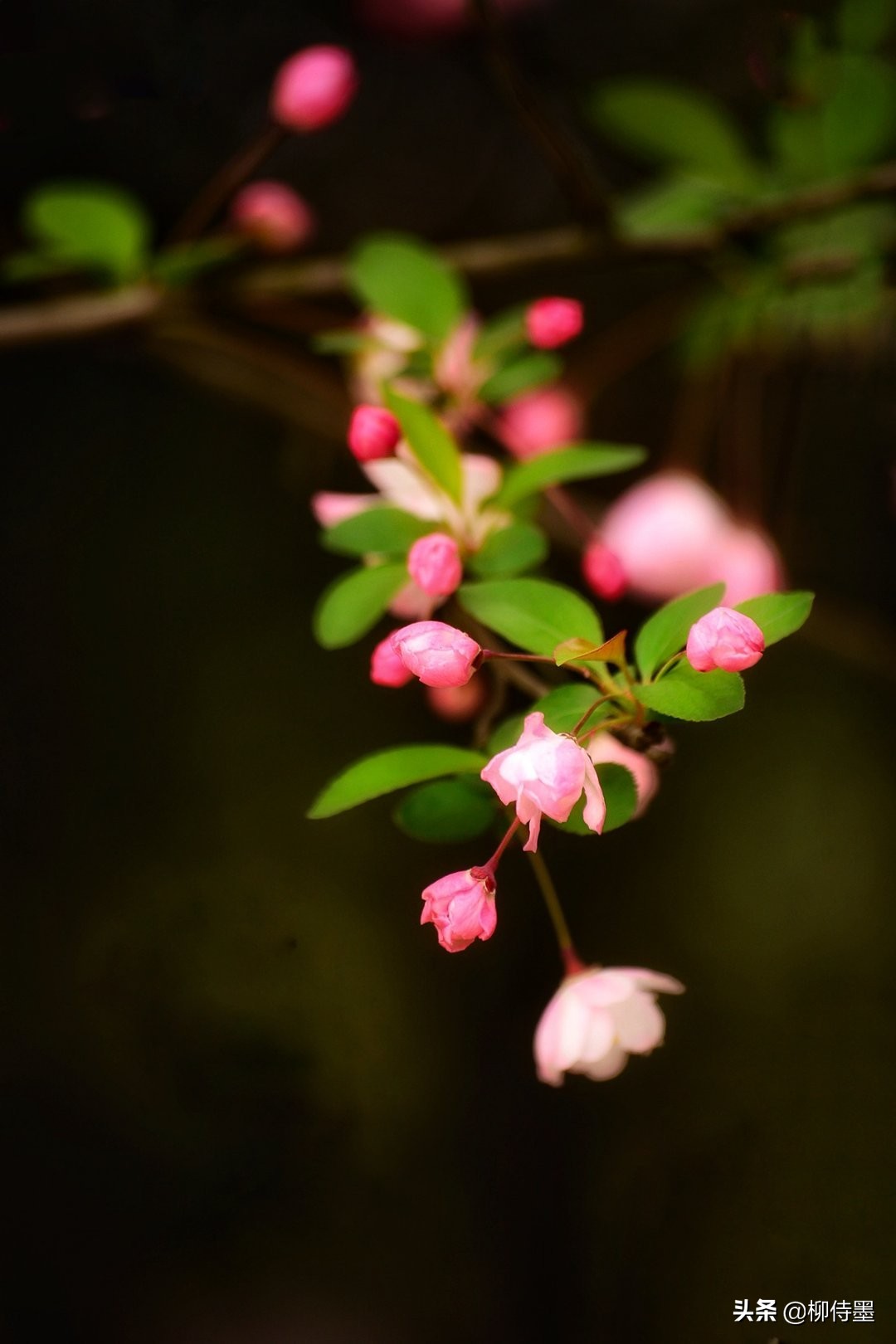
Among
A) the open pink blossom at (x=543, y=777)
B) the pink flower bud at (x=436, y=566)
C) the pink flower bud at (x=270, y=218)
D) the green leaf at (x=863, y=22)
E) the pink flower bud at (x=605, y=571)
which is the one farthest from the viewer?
the pink flower bud at (x=270, y=218)

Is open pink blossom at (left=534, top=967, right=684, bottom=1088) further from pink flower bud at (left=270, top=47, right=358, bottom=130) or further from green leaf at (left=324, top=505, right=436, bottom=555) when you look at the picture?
pink flower bud at (left=270, top=47, right=358, bottom=130)

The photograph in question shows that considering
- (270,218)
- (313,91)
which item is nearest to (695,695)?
(313,91)

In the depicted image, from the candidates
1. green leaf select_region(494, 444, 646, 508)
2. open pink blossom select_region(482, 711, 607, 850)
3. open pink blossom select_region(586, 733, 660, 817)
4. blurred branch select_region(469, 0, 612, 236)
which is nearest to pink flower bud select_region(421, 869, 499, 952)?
open pink blossom select_region(482, 711, 607, 850)

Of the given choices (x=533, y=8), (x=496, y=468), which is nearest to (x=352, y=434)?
(x=496, y=468)

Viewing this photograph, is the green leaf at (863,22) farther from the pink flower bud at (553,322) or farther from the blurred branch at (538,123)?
the pink flower bud at (553,322)

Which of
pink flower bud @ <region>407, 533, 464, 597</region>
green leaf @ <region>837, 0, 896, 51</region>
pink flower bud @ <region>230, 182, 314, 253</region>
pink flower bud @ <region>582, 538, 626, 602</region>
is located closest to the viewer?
pink flower bud @ <region>407, 533, 464, 597</region>

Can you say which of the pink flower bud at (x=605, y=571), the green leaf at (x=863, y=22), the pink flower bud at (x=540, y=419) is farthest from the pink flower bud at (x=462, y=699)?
the green leaf at (x=863, y=22)

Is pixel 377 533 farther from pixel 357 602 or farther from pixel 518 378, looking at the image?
pixel 518 378
